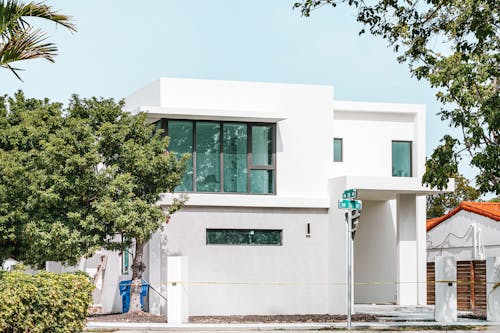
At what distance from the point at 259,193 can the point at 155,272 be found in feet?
13.6

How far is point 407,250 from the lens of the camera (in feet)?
105

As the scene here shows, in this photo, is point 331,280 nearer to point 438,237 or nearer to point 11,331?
point 438,237

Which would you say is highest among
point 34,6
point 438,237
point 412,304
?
point 34,6

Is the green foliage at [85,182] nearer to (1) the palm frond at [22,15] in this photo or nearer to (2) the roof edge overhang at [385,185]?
(2) the roof edge overhang at [385,185]

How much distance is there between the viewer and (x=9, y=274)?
1532 cm

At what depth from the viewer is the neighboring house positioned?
1242 inches

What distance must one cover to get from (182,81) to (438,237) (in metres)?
12.4

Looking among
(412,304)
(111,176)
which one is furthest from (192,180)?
(412,304)

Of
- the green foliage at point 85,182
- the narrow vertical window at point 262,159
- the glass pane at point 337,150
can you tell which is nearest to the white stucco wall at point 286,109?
the narrow vertical window at point 262,159

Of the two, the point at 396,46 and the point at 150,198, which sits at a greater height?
the point at 396,46

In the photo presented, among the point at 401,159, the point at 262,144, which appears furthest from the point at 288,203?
the point at 401,159

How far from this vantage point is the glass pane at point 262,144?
29.6 m

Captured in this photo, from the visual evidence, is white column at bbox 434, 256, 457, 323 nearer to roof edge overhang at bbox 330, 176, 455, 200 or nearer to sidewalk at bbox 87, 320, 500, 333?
sidewalk at bbox 87, 320, 500, 333

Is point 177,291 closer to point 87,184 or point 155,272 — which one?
point 155,272
